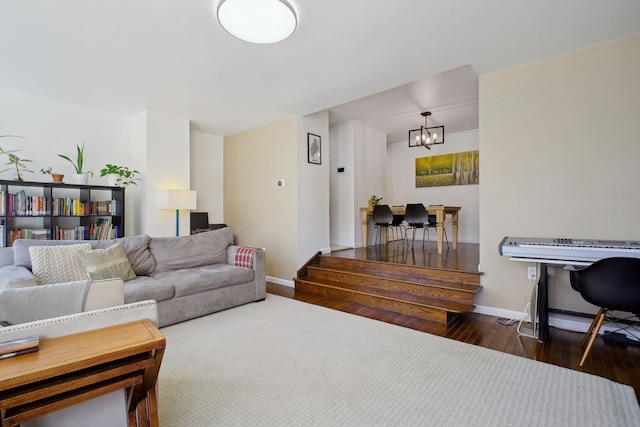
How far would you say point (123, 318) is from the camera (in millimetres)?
1277

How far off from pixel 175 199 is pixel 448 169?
18.7ft

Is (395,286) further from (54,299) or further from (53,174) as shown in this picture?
(53,174)

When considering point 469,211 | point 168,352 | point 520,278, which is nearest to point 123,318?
point 168,352

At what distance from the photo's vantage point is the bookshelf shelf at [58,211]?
345 cm

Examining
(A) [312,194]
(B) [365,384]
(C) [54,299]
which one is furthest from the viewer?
(A) [312,194]

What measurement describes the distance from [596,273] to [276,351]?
2.43 meters

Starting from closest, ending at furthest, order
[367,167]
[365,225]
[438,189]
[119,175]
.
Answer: [119,175] < [365,225] < [367,167] < [438,189]

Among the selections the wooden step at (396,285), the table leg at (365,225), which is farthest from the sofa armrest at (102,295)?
the table leg at (365,225)

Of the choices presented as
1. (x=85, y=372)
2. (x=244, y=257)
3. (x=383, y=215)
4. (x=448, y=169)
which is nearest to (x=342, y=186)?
(x=383, y=215)

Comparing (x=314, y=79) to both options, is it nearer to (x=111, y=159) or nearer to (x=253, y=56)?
(x=253, y=56)

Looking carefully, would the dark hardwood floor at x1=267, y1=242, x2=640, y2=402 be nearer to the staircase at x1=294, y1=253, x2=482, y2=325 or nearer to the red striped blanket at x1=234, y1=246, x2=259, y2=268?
the staircase at x1=294, y1=253, x2=482, y2=325

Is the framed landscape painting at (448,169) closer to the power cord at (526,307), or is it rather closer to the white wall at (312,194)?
the white wall at (312,194)

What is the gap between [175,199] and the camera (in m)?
4.09

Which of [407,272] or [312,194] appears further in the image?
[312,194]
